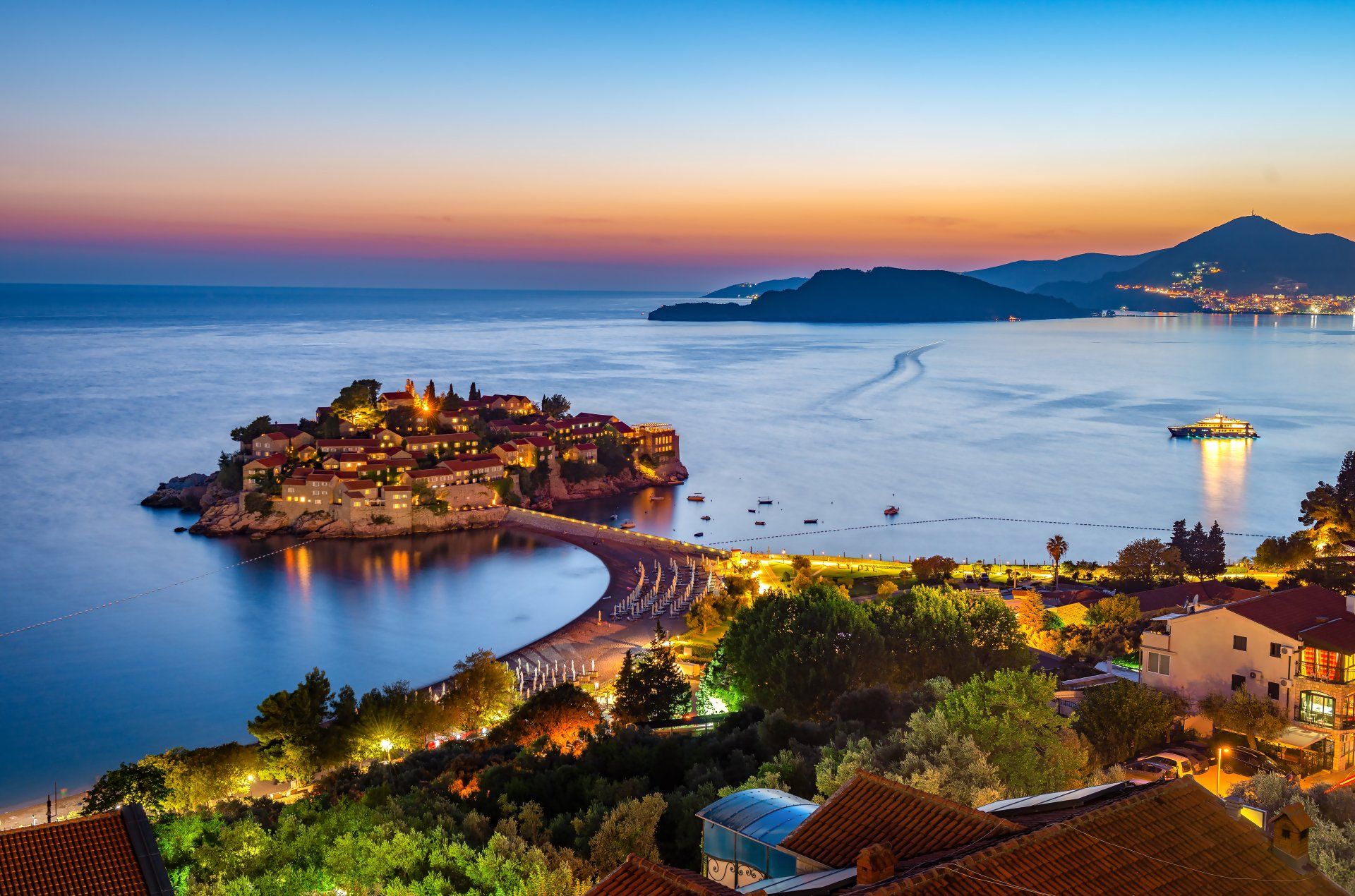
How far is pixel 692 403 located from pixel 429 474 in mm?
28879

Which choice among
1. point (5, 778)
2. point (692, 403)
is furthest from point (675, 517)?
point (692, 403)

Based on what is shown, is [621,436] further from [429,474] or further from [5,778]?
[5,778]

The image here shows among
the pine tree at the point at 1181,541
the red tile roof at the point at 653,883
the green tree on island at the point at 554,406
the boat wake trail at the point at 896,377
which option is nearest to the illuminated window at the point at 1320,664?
the red tile roof at the point at 653,883

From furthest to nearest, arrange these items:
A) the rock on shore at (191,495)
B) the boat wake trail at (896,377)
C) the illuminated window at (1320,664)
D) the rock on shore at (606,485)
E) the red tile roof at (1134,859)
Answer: the boat wake trail at (896,377), the rock on shore at (606,485), the rock on shore at (191,495), the illuminated window at (1320,664), the red tile roof at (1134,859)

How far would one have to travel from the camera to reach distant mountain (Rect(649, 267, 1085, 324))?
17038 cm

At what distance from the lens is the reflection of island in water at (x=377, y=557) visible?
2842 cm

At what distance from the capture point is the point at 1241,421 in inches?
2010

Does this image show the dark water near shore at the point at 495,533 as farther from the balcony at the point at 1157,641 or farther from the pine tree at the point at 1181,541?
the balcony at the point at 1157,641

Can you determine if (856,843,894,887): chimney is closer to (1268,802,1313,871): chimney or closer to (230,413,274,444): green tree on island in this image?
(1268,802,1313,871): chimney

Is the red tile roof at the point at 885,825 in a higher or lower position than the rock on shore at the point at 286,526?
higher

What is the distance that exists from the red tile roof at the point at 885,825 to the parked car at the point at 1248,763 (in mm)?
7540

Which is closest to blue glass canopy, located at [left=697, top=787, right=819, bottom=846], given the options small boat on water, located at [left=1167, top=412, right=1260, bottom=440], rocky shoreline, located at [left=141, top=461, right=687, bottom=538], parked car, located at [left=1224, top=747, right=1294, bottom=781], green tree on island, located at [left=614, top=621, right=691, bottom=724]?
parked car, located at [left=1224, top=747, right=1294, bottom=781]

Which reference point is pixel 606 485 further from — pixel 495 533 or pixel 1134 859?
pixel 1134 859

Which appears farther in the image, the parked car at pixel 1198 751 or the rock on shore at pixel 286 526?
the rock on shore at pixel 286 526
